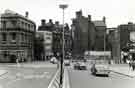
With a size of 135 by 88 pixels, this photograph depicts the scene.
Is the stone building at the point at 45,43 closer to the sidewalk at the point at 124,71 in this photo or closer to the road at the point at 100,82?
the sidewalk at the point at 124,71

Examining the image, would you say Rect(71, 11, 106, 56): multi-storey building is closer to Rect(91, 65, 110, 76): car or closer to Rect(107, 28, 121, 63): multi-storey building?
Rect(107, 28, 121, 63): multi-storey building

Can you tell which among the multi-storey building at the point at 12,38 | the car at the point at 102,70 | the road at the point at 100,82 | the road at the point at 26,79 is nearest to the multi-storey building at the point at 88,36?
the multi-storey building at the point at 12,38

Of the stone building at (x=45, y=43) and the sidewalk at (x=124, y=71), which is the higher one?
the stone building at (x=45, y=43)

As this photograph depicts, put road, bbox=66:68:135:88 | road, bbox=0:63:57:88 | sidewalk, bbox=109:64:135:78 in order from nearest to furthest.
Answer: road, bbox=66:68:135:88
road, bbox=0:63:57:88
sidewalk, bbox=109:64:135:78

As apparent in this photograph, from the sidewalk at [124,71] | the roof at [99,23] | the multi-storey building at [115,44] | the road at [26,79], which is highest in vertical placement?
the roof at [99,23]

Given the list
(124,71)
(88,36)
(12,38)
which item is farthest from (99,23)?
(124,71)

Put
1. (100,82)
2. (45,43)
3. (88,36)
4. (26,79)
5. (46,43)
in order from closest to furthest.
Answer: (100,82), (26,79), (88,36), (45,43), (46,43)

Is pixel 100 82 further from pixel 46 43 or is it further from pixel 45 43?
pixel 46 43

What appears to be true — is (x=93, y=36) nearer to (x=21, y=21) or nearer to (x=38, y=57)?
(x=38, y=57)

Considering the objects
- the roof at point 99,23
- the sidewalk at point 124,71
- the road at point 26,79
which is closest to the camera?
the road at point 26,79

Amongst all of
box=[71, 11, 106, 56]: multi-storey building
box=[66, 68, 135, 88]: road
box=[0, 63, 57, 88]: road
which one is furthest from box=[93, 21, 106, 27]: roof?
box=[66, 68, 135, 88]: road

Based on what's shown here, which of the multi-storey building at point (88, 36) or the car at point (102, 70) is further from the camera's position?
the multi-storey building at point (88, 36)

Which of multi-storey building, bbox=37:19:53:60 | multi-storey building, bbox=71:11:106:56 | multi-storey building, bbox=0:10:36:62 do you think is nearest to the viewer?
multi-storey building, bbox=0:10:36:62

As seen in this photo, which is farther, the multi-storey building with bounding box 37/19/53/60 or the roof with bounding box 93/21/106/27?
the multi-storey building with bounding box 37/19/53/60
